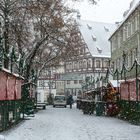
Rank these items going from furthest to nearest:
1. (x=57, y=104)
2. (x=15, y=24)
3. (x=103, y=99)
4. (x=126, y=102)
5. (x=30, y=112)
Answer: (x=57, y=104) → (x=103, y=99) → (x=30, y=112) → (x=126, y=102) → (x=15, y=24)

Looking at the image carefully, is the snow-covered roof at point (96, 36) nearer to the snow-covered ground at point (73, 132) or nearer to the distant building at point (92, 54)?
the distant building at point (92, 54)

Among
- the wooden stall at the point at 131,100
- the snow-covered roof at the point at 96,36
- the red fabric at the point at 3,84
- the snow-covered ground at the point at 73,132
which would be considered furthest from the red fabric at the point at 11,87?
the snow-covered roof at the point at 96,36

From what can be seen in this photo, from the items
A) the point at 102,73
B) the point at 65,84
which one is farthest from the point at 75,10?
the point at 65,84

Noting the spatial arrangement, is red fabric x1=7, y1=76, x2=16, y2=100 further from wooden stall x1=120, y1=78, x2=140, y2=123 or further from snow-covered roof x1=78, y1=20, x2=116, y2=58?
snow-covered roof x1=78, y1=20, x2=116, y2=58

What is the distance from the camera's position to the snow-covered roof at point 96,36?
104 m

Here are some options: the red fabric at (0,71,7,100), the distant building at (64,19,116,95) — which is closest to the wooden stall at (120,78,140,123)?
the red fabric at (0,71,7,100)

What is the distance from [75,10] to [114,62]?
26272 millimetres

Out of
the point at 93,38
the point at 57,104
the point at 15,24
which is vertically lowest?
the point at 57,104

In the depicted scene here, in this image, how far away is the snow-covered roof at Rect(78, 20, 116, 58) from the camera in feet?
341

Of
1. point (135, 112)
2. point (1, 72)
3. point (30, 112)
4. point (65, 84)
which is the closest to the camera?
point (1, 72)

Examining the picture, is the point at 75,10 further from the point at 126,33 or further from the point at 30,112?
the point at 126,33

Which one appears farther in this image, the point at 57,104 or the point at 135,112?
the point at 57,104

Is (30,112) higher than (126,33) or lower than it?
lower

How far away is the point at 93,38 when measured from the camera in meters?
105
